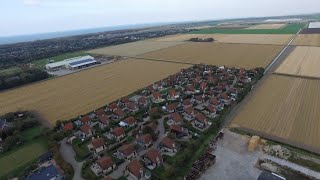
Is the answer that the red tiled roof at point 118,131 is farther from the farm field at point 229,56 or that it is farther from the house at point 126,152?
the farm field at point 229,56

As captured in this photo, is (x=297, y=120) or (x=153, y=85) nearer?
(x=297, y=120)

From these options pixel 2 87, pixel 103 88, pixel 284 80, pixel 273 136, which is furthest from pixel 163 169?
pixel 2 87

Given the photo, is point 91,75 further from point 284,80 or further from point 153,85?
point 284,80

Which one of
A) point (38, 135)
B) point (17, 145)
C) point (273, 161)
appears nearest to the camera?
point (273, 161)

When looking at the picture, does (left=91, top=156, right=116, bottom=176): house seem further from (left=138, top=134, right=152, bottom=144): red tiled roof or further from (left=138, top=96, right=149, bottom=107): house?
(left=138, top=96, right=149, bottom=107): house

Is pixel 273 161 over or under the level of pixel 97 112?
under

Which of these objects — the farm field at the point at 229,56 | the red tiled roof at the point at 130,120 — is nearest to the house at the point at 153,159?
the red tiled roof at the point at 130,120

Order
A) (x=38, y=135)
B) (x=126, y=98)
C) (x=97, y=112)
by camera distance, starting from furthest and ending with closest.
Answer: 1. (x=126, y=98)
2. (x=97, y=112)
3. (x=38, y=135)

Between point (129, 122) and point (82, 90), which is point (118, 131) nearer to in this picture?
point (129, 122)

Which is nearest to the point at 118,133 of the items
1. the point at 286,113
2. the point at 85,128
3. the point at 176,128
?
the point at 85,128
